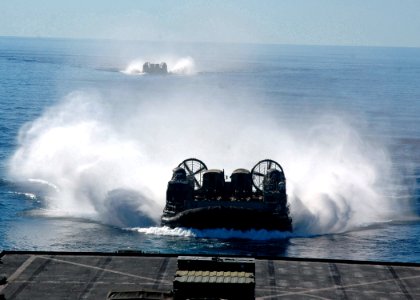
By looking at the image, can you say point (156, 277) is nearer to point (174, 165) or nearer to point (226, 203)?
point (226, 203)

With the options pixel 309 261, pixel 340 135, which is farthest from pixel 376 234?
pixel 340 135

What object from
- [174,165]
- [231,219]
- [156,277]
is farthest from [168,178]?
[156,277]

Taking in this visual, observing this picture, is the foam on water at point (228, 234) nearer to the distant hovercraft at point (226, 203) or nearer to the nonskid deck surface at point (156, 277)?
the distant hovercraft at point (226, 203)

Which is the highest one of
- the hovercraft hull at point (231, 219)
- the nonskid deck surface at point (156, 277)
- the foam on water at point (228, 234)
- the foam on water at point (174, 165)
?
the foam on water at point (174, 165)

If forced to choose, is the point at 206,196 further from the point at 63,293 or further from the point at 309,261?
the point at 63,293

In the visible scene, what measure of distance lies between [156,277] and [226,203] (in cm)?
4431

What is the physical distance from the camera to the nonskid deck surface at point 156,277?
71250mm

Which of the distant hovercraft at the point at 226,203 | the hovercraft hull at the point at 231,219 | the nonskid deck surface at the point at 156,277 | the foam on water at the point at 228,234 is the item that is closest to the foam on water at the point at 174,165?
the foam on water at the point at 228,234

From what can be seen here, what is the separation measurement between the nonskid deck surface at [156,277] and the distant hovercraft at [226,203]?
32.4m

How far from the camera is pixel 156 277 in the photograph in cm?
7512

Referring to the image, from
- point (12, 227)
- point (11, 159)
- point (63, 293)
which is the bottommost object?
point (63, 293)

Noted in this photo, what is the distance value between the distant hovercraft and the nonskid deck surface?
3238 cm

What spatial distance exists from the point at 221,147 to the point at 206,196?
5905 centimetres

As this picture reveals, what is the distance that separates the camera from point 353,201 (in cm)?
13450
